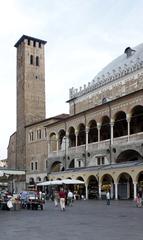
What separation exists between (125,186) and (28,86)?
32281mm

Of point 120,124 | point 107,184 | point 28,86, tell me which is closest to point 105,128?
point 120,124

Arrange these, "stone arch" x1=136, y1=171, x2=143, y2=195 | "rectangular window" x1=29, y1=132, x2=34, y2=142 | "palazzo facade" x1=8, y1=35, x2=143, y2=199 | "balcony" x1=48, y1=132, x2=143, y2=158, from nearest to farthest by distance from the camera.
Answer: "stone arch" x1=136, y1=171, x2=143, y2=195 → "balcony" x1=48, y1=132, x2=143, y2=158 → "palazzo facade" x1=8, y1=35, x2=143, y2=199 → "rectangular window" x1=29, y1=132, x2=34, y2=142

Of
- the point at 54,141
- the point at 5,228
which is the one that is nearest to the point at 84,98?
the point at 54,141

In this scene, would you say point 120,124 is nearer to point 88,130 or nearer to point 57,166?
point 88,130

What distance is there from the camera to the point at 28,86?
67.0 m

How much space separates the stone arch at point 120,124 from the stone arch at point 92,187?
592 cm

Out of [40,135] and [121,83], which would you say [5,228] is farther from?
[40,135]

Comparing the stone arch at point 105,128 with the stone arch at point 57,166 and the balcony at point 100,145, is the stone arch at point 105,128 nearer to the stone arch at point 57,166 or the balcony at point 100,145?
the balcony at point 100,145

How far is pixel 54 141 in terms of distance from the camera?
56.5 m

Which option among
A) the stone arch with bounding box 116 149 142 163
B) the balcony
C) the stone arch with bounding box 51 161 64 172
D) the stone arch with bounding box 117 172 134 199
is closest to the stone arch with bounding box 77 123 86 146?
the balcony

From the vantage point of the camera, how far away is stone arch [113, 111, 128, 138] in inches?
1666

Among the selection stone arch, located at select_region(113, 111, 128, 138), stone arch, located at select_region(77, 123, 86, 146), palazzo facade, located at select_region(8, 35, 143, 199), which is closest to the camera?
palazzo facade, located at select_region(8, 35, 143, 199)

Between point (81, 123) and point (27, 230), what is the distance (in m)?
33.6

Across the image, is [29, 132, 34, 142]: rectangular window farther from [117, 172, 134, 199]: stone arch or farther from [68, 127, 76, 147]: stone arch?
[117, 172, 134, 199]: stone arch
